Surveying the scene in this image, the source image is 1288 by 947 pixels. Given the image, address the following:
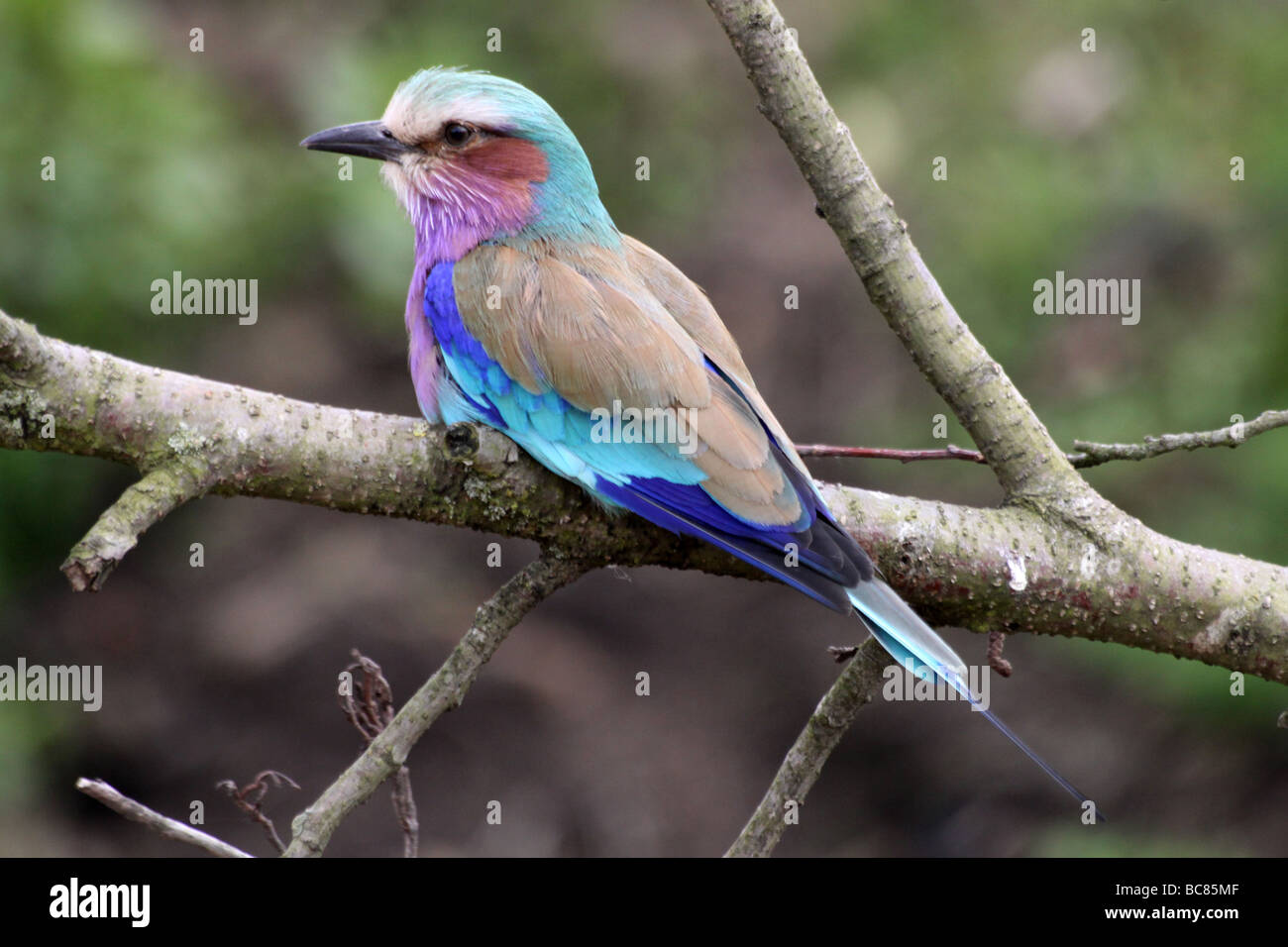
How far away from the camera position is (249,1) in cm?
741

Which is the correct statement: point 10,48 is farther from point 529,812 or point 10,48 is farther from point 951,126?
point 951,126

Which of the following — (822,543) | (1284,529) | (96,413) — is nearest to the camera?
(96,413)

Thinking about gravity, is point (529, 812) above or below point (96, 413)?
below

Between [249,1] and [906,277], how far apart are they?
18.9ft

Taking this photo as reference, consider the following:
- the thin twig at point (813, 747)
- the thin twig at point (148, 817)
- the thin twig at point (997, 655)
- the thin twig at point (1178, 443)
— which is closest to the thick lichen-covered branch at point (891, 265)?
the thin twig at point (1178, 443)

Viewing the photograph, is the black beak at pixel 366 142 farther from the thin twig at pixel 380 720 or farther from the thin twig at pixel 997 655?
the thin twig at pixel 997 655

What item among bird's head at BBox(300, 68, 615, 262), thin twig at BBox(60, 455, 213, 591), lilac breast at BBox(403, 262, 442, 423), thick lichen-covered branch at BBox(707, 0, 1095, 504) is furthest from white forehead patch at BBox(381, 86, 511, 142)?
thin twig at BBox(60, 455, 213, 591)

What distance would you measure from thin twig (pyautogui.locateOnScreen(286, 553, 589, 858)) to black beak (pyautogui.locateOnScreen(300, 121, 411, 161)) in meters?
1.54

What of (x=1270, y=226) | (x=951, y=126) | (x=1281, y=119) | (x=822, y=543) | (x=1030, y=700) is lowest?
(x=1030, y=700)

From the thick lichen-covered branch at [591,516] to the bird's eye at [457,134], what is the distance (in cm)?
120

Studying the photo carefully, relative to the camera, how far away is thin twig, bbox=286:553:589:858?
240 cm

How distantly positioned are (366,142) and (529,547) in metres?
2.42

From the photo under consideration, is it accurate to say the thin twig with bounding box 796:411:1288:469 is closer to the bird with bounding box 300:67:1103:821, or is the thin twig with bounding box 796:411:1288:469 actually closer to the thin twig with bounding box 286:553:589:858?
the bird with bounding box 300:67:1103:821

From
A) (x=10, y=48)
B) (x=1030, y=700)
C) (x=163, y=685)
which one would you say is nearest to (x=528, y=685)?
(x=163, y=685)
